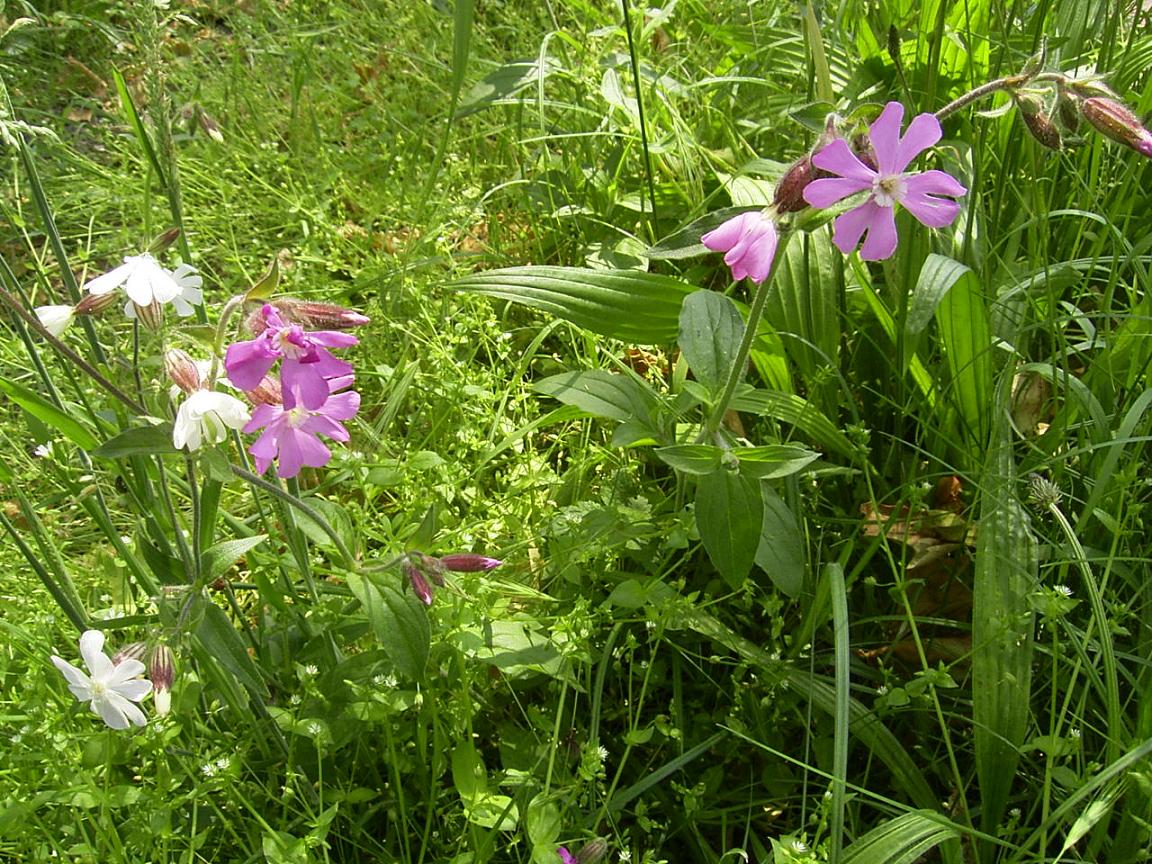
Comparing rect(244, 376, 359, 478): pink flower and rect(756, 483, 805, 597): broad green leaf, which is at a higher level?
rect(244, 376, 359, 478): pink flower

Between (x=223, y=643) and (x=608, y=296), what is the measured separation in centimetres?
67

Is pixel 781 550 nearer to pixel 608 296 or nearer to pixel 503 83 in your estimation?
pixel 608 296

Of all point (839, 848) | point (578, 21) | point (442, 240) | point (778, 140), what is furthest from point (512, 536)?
point (578, 21)

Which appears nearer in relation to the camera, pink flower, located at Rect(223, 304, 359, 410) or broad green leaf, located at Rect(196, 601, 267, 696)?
pink flower, located at Rect(223, 304, 359, 410)

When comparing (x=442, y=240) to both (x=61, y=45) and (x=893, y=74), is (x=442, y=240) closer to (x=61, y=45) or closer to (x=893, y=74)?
(x=893, y=74)

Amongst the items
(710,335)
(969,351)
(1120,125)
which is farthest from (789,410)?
(1120,125)

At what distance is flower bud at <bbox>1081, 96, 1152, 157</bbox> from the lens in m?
0.98

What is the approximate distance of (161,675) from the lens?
0.91 meters

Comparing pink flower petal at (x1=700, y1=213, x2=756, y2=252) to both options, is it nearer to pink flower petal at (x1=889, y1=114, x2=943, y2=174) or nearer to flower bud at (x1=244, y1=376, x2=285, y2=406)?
pink flower petal at (x1=889, y1=114, x2=943, y2=174)

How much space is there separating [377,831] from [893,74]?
1389 mm

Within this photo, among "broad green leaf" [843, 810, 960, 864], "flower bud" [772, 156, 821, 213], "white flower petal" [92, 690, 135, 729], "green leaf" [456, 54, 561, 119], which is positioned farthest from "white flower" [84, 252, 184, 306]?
"green leaf" [456, 54, 561, 119]

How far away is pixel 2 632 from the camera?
1.17 m

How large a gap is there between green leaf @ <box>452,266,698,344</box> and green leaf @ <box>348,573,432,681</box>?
49 centimetres

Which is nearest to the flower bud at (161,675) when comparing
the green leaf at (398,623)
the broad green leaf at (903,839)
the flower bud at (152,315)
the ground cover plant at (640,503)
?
the ground cover plant at (640,503)
